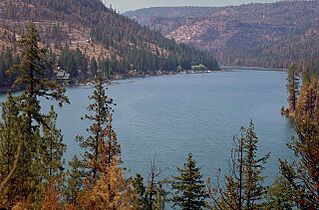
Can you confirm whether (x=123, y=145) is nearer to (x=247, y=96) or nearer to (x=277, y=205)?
(x=277, y=205)

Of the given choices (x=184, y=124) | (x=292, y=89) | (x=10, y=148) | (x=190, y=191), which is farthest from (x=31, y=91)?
(x=292, y=89)

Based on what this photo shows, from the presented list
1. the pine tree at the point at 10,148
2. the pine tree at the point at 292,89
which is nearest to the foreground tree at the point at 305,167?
the pine tree at the point at 10,148

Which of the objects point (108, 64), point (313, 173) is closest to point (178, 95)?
point (108, 64)

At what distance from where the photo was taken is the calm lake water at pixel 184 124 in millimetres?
61094

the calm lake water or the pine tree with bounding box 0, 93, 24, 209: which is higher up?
the pine tree with bounding box 0, 93, 24, 209

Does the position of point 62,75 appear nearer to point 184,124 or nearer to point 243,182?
point 184,124

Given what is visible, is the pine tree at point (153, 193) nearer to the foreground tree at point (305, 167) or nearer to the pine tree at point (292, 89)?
the foreground tree at point (305, 167)

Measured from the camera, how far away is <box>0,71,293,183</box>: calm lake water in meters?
61.1

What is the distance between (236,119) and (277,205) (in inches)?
2720

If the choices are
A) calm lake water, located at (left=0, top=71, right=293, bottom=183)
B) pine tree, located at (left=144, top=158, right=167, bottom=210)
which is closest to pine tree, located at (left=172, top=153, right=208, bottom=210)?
pine tree, located at (left=144, top=158, right=167, bottom=210)

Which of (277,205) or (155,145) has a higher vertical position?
(277,205)

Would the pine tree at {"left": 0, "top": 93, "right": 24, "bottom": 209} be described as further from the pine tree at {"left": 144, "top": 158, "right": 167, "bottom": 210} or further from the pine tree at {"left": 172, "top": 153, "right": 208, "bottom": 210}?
the pine tree at {"left": 172, "top": 153, "right": 208, "bottom": 210}

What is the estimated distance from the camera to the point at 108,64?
196000mm

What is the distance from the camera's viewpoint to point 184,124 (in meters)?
87.8
